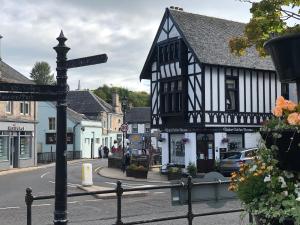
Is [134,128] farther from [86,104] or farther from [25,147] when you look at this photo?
[25,147]

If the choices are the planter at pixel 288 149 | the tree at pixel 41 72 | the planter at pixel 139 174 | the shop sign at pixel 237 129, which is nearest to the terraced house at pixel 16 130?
the planter at pixel 139 174

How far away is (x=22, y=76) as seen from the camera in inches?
1743

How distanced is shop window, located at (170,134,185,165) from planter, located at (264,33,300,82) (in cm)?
2821

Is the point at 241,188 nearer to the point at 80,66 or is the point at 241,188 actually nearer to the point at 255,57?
the point at 80,66

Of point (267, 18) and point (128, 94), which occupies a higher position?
point (128, 94)

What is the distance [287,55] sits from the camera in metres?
3.60

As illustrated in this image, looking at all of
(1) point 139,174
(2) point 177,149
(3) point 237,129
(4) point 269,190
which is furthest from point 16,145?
(4) point 269,190

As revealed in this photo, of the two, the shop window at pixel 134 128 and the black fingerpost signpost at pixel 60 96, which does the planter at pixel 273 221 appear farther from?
the shop window at pixel 134 128

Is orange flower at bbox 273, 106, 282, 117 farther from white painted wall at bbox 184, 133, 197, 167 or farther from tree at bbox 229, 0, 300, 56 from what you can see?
white painted wall at bbox 184, 133, 197, 167

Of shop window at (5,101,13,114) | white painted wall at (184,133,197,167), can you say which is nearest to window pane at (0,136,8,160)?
shop window at (5,101,13,114)

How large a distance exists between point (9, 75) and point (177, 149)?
16550 mm

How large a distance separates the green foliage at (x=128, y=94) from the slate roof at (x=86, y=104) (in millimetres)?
35893

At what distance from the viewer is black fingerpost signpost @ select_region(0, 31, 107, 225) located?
643 centimetres

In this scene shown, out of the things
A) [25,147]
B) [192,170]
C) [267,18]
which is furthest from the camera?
[25,147]
